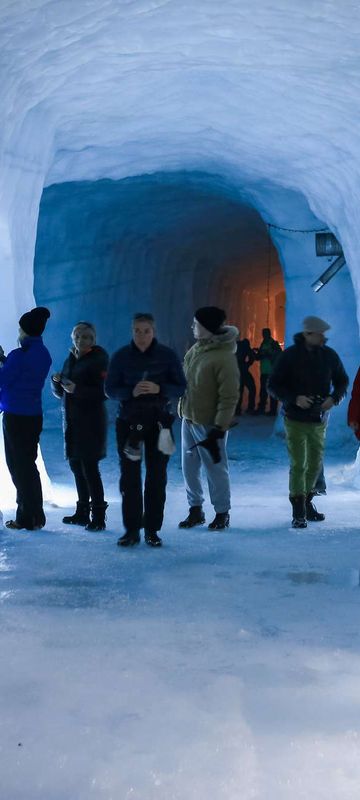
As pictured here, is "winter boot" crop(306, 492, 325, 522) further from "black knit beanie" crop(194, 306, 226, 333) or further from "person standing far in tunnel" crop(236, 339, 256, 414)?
"person standing far in tunnel" crop(236, 339, 256, 414)

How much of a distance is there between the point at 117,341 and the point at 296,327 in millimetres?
3884

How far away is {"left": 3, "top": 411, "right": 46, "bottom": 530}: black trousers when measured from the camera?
5.88m

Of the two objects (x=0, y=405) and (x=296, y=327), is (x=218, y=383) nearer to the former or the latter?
(x=0, y=405)

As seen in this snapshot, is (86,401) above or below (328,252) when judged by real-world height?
below

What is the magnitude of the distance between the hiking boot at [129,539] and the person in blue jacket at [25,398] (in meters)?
0.81

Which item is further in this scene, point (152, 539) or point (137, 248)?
point (137, 248)

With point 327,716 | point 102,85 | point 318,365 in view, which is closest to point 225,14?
point 102,85

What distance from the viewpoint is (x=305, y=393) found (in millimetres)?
6000

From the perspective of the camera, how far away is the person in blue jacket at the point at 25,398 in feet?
19.1

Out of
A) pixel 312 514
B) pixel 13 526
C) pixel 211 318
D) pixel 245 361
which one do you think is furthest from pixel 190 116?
pixel 245 361

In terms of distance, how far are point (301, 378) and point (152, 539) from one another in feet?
4.70

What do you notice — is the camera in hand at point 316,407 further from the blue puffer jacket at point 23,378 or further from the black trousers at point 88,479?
the blue puffer jacket at point 23,378

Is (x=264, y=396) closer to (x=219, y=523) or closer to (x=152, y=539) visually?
(x=219, y=523)

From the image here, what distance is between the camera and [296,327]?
13.5 meters
